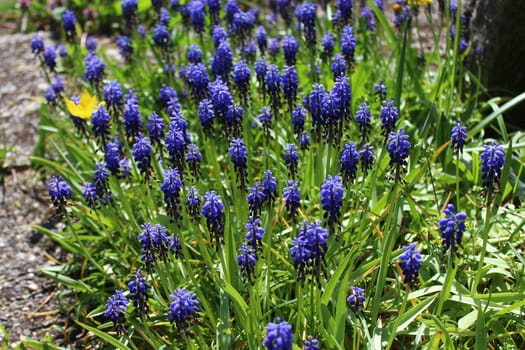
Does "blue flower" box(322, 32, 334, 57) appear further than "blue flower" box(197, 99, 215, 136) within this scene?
Yes

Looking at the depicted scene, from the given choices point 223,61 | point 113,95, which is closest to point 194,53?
point 223,61

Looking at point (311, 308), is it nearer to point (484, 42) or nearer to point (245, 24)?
point (245, 24)

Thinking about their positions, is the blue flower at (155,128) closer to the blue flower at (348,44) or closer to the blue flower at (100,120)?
the blue flower at (100,120)

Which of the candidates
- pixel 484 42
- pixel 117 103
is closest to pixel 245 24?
pixel 117 103

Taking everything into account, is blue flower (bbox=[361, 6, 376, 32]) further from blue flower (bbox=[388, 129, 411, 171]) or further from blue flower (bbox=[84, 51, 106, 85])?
blue flower (bbox=[388, 129, 411, 171])

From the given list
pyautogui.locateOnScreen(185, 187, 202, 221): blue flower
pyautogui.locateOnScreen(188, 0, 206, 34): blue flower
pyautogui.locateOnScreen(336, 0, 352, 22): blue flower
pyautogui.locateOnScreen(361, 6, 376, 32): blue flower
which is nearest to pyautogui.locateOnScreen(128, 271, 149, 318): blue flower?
pyautogui.locateOnScreen(185, 187, 202, 221): blue flower

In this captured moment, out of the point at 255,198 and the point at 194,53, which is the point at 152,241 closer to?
the point at 255,198
